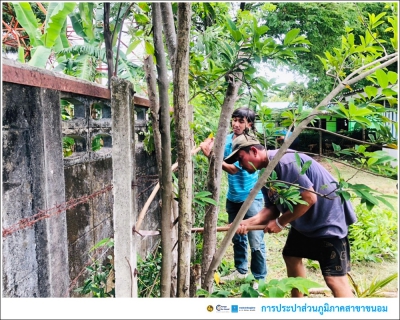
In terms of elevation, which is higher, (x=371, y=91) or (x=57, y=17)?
(x=57, y=17)

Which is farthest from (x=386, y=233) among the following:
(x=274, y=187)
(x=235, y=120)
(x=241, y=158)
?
(x=274, y=187)

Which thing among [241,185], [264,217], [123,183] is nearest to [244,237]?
[241,185]

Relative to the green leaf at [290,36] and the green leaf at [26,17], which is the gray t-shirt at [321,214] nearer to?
the green leaf at [290,36]

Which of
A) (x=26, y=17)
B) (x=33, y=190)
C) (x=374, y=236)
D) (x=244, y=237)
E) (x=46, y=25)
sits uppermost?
(x=26, y=17)

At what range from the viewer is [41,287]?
1.46 m

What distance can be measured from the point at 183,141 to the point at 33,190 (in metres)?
0.67

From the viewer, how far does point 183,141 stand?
127 cm

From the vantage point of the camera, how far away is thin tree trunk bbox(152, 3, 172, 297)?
124 cm

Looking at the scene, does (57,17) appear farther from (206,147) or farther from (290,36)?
(290,36)

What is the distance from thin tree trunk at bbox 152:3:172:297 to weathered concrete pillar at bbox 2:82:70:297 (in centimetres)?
53

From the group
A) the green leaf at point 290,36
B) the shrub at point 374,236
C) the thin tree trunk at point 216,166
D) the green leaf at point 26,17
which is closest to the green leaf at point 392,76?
the green leaf at point 290,36

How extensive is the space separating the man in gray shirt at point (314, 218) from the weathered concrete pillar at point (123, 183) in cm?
71

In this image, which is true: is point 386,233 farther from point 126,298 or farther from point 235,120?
point 126,298

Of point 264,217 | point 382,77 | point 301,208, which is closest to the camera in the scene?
point 382,77
